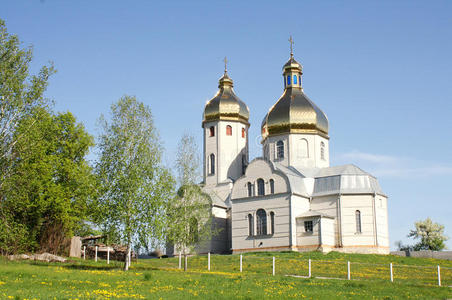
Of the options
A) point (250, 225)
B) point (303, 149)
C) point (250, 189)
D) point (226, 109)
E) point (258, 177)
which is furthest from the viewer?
point (226, 109)

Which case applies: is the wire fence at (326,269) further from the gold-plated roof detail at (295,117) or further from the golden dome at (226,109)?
the golden dome at (226,109)

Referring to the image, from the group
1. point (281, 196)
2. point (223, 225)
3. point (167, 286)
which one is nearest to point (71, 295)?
point (167, 286)

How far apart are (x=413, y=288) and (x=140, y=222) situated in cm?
1181

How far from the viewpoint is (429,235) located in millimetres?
56219

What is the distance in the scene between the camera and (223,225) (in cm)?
4322

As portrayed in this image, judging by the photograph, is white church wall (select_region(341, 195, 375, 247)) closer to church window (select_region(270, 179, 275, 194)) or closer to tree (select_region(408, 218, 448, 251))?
church window (select_region(270, 179, 275, 194))

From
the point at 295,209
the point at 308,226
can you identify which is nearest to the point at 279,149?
the point at 295,209

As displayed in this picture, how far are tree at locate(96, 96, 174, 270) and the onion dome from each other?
19.9 metres

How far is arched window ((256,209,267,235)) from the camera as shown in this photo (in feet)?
130

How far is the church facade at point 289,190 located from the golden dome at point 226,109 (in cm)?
9

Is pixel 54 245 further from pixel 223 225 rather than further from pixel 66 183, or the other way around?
pixel 223 225

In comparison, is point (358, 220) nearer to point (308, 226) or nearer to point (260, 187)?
point (308, 226)

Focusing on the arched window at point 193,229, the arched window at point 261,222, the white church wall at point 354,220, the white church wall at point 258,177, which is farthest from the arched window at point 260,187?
the arched window at point 193,229

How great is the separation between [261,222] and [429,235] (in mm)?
25246
